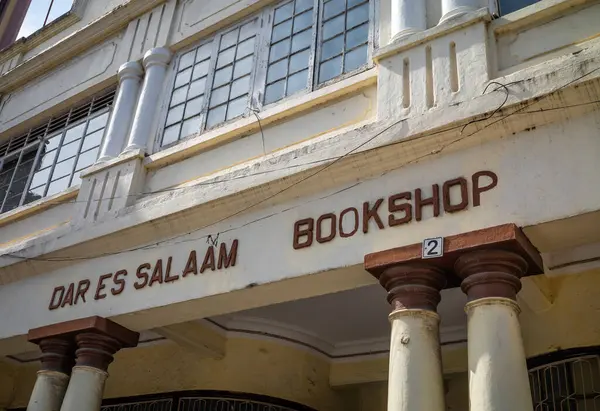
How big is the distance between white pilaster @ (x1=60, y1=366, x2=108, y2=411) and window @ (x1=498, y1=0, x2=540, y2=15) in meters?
5.04

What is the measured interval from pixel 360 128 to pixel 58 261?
3878 millimetres

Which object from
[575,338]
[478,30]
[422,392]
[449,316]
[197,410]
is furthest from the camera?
[197,410]

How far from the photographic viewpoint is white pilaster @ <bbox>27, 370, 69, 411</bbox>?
6586 mm

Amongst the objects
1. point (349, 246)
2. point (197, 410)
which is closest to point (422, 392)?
point (349, 246)

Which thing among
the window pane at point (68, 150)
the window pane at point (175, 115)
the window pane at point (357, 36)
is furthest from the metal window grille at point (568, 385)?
the window pane at point (68, 150)

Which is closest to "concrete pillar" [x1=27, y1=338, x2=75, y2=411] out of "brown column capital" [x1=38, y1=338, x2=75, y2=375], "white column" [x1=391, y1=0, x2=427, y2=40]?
"brown column capital" [x1=38, y1=338, x2=75, y2=375]

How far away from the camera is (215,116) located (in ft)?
24.0

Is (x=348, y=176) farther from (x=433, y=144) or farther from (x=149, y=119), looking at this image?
(x=149, y=119)

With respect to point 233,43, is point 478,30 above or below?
below

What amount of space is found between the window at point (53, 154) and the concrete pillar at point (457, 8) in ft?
15.8

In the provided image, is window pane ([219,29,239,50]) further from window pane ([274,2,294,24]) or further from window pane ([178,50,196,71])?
window pane ([274,2,294,24])

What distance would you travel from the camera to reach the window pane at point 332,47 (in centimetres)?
667

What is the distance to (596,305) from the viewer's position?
19.1 feet

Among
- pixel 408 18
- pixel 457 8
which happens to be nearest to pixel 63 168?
pixel 408 18
